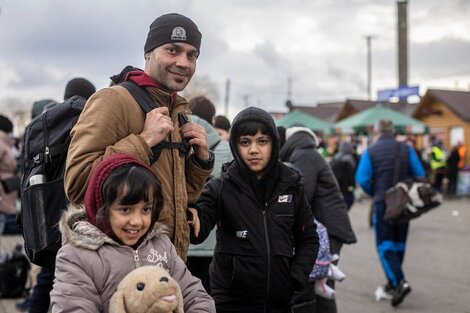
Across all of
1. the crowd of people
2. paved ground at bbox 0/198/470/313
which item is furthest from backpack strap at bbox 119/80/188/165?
paved ground at bbox 0/198/470/313

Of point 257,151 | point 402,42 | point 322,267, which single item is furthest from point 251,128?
point 402,42

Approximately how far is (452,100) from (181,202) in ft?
107

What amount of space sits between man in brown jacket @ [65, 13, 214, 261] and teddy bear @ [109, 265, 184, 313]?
0.60 meters

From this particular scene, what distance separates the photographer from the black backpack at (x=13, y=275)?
725cm

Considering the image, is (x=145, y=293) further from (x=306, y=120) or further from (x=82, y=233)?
(x=306, y=120)

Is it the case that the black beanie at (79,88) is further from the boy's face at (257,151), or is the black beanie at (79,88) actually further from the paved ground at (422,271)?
the paved ground at (422,271)

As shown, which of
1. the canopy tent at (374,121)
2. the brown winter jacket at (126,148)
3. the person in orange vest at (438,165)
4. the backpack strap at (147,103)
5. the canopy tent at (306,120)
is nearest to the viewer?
the brown winter jacket at (126,148)

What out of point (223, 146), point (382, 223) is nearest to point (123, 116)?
point (223, 146)

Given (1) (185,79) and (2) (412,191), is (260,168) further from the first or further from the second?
(2) (412,191)


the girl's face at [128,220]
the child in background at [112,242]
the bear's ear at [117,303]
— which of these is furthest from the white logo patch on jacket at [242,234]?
the bear's ear at [117,303]

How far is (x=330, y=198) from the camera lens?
536 cm

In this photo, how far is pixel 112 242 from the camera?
2.40 m

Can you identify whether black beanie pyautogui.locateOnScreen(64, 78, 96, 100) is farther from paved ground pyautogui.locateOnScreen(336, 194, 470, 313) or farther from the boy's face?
paved ground pyautogui.locateOnScreen(336, 194, 470, 313)

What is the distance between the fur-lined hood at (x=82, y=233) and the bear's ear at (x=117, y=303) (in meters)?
0.23
